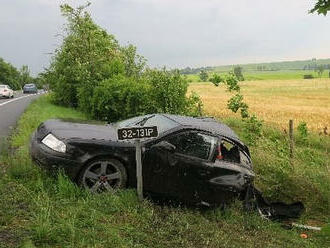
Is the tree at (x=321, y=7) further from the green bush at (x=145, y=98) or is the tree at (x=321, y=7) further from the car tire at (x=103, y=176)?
the green bush at (x=145, y=98)

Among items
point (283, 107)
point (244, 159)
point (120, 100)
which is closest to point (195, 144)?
point (244, 159)

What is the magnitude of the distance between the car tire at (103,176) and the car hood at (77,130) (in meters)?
0.44

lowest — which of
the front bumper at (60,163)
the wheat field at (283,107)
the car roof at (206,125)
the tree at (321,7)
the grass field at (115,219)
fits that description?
the wheat field at (283,107)

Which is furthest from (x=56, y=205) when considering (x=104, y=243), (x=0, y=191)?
(x=104, y=243)

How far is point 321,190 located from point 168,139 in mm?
3682

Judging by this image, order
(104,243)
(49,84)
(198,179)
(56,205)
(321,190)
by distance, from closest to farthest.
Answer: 1. (104,243)
2. (56,205)
3. (198,179)
4. (321,190)
5. (49,84)

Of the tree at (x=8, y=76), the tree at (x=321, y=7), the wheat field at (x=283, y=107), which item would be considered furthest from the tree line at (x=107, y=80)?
the tree at (x=8, y=76)

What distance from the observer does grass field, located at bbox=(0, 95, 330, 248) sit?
5.44 metres

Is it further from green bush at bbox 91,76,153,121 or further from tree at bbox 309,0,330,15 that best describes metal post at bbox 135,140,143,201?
green bush at bbox 91,76,153,121

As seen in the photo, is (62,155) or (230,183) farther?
(230,183)

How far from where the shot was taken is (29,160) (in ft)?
27.6

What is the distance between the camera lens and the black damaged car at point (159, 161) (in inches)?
296

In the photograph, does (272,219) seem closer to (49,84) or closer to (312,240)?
(312,240)

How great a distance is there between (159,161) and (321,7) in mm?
3790
